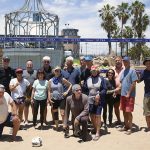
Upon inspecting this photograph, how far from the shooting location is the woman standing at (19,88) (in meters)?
8.48

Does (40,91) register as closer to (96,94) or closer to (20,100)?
(20,100)

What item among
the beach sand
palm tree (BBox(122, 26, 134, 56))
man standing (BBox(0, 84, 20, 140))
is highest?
palm tree (BBox(122, 26, 134, 56))

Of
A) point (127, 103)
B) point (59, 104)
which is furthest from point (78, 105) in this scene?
point (127, 103)

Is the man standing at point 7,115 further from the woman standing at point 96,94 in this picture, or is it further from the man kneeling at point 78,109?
the woman standing at point 96,94

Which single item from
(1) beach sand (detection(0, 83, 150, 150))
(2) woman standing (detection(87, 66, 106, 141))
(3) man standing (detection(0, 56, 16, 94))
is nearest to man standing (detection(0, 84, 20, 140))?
(1) beach sand (detection(0, 83, 150, 150))

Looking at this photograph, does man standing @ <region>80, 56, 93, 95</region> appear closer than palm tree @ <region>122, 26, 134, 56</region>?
Yes

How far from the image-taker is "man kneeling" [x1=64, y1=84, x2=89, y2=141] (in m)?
7.61

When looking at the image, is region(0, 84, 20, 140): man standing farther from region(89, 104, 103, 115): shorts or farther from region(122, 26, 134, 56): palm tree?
region(122, 26, 134, 56): palm tree

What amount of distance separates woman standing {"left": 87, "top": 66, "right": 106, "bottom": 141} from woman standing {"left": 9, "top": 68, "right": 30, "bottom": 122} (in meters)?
1.55

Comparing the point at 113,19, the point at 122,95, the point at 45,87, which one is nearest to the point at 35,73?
the point at 45,87

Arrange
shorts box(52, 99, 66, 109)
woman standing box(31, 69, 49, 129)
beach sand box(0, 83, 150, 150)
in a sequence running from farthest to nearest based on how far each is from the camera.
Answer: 1. woman standing box(31, 69, 49, 129)
2. shorts box(52, 99, 66, 109)
3. beach sand box(0, 83, 150, 150)

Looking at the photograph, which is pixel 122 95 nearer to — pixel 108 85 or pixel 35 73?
pixel 108 85

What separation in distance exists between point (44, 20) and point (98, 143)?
1113cm

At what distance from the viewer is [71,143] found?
297 inches
